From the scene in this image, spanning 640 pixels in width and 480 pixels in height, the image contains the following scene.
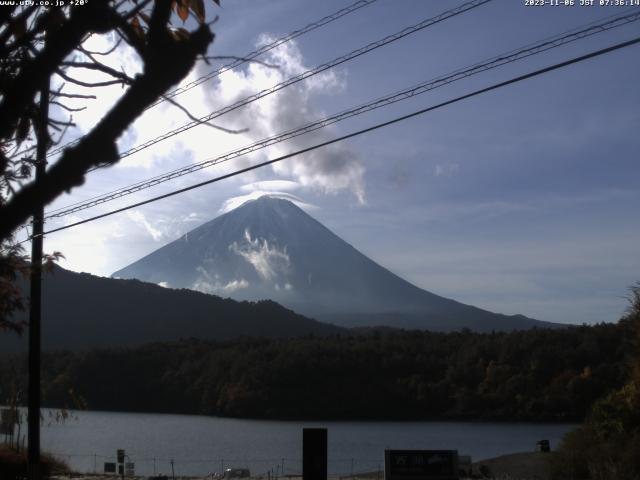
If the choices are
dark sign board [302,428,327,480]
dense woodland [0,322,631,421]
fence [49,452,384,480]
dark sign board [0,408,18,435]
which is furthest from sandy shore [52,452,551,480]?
dense woodland [0,322,631,421]

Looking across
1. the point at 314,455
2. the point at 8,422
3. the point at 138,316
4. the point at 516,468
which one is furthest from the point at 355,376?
the point at 314,455

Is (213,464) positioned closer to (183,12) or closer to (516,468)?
(516,468)

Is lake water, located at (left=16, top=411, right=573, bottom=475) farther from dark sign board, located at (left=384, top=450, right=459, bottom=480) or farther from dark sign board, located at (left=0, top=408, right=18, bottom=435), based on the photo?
dark sign board, located at (left=384, top=450, right=459, bottom=480)

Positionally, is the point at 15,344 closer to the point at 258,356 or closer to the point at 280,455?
the point at 258,356

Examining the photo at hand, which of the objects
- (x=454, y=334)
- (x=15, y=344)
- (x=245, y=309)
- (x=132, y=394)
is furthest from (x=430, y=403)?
(x=245, y=309)

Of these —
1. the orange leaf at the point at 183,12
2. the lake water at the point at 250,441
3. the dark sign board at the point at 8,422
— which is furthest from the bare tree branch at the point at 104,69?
the lake water at the point at 250,441

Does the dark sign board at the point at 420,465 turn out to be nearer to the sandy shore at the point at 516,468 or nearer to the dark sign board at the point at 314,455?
the dark sign board at the point at 314,455
